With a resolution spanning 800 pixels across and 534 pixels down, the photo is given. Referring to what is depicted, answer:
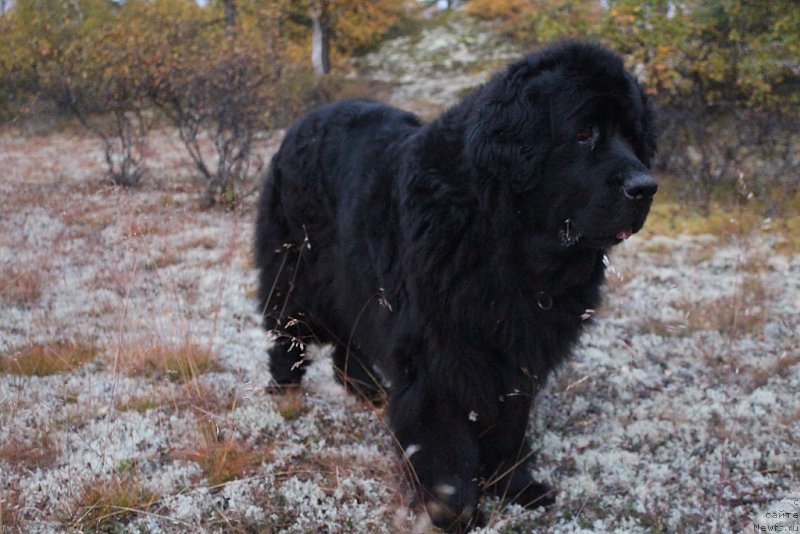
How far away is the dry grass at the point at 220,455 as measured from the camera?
8.99ft

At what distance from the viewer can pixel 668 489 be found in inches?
107

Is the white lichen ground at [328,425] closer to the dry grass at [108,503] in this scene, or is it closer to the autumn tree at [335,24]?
the dry grass at [108,503]

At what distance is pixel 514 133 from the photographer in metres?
2.22

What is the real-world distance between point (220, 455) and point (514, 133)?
5.90 feet

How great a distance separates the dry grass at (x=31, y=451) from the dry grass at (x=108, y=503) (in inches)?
15.3

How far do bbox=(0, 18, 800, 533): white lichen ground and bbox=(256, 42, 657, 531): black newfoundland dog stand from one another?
0.23 metres

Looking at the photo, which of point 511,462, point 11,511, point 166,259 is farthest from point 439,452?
point 166,259

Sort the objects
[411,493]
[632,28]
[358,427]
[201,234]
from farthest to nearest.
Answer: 1. [632,28]
2. [201,234]
3. [358,427]
4. [411,493]

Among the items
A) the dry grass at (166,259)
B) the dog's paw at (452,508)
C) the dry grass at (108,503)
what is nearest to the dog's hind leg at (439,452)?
the dog's paw at (452,508)

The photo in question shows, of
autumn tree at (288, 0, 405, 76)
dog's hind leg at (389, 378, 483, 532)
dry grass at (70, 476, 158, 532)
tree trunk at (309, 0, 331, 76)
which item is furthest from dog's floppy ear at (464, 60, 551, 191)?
tree trunk at (309, 0, 331, 76)

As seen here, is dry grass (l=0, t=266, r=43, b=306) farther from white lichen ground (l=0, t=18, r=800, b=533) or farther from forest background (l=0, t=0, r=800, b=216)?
forest background (l=0, t=0, r=800, b=216)

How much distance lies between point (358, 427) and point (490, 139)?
5.60 feet

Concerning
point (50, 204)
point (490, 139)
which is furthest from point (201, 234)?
point (490, 139)

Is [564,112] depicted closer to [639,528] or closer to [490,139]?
[490,139]
